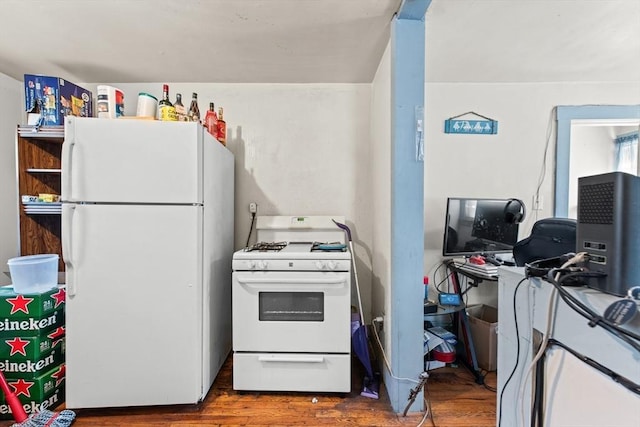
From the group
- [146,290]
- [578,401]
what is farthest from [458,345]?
[146,290]

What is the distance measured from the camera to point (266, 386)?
1.74m

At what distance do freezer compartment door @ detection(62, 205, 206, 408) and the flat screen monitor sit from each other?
68.7 inches

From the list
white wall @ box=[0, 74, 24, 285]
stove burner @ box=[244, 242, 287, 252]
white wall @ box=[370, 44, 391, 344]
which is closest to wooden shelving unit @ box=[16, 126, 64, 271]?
white wall @ box=[0, 74, 24, 285]

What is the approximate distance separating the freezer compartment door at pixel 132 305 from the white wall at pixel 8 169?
1.29 m

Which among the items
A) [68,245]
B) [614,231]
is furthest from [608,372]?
[68,245]

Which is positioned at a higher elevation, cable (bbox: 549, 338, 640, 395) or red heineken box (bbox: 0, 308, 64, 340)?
cable (bbox: 549, 338, 640, 395)

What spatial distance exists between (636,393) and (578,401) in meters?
0.18

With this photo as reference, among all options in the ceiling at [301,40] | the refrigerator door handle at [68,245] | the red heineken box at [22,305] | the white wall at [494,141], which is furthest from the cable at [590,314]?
the red heineken box at [22,305]

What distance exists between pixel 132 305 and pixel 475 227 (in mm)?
2310

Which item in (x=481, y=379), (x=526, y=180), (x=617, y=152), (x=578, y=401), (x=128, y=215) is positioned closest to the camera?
(x=578, y=401)

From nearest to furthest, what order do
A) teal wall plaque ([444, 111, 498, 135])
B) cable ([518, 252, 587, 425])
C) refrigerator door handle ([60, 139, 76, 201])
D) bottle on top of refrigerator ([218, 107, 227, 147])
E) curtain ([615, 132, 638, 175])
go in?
1. cable ([518, 252, 587, 425])
2. refrigerator door handle ([60, 139, 76, 201])
3. bottle on top of refrigerator ([218, 107, 227, 147])
4. teal wall plaque ([444, 111, 498, 135])
5. curtain ([615, 132, 638, 175])

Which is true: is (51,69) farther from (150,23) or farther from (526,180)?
(526,180)

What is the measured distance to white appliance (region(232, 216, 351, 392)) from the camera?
1.72 metres

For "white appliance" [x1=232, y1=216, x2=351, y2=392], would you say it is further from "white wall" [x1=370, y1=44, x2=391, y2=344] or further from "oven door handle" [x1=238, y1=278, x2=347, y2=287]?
"white wall" [x1=370, y1=44, x2=391, y2=344]
